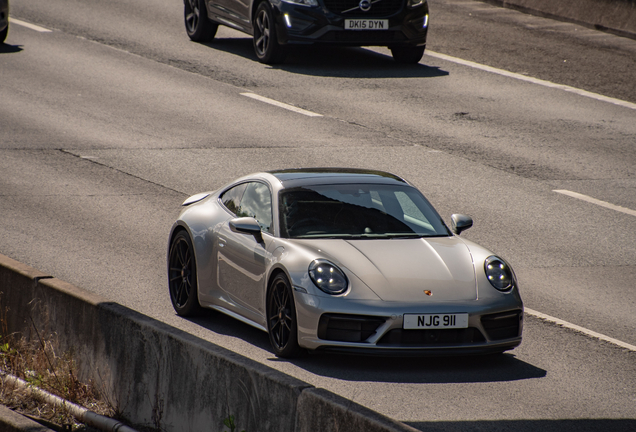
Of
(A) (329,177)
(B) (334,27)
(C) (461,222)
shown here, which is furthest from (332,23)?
(C) (461,222)

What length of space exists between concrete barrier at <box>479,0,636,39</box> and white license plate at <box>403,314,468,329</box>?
15.7 meters

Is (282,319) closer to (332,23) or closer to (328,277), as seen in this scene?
(328,277)

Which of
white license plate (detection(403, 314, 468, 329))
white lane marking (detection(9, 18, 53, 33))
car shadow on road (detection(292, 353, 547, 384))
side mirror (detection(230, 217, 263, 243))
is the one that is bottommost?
white lane marking (detection(9, 18, 53, 33))

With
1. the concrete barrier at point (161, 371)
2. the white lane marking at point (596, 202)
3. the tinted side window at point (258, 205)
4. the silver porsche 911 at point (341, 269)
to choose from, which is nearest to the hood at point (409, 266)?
the silver porsche 911 at point (341, 269)

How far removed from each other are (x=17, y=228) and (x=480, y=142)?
6967 mm

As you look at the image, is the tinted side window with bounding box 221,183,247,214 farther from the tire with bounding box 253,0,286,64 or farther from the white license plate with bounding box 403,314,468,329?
the tire with bounding box 253,0,286,64

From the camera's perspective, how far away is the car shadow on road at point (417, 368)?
7.11 meters

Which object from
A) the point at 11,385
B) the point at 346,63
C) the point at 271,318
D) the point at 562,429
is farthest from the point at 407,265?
the point at 346,63

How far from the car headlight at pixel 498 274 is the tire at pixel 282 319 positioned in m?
1.46

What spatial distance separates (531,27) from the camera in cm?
2264

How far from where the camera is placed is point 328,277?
284 inches

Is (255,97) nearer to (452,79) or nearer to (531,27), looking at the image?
(452,79)

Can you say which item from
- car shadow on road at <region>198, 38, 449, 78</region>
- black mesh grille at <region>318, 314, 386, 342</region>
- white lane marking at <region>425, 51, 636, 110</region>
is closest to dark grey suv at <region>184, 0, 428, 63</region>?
car shadow on road at <region>198, 38, 449, 78</region>

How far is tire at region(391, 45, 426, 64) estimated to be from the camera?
65.1 feet
